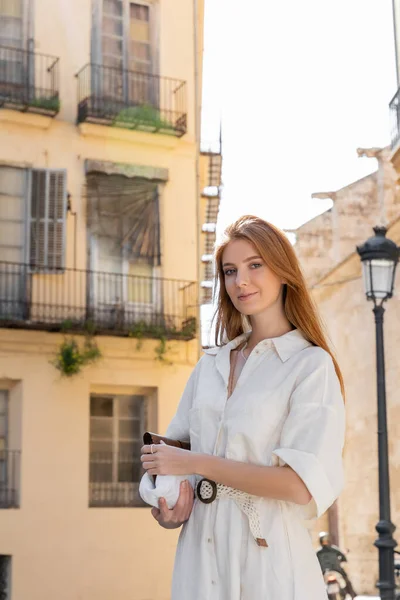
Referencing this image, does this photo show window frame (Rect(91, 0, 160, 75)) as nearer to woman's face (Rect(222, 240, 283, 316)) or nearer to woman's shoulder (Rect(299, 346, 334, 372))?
woman's face (Rect(222, 240, 283, 316))

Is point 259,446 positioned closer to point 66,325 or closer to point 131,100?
point 66,325

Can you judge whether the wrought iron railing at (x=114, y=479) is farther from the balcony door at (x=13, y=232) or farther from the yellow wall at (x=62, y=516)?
the balcony door at (x=13, y=232)

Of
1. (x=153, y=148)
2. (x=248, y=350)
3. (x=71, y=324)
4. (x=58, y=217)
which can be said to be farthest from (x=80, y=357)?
(x=248, y=350)

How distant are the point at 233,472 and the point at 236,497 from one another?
9cm

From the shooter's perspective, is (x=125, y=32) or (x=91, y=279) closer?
(x=91, y=279)

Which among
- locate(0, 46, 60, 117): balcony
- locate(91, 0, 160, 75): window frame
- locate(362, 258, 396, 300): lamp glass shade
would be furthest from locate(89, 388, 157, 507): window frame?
locate(362, 258, 396, 300): lamp glass shade

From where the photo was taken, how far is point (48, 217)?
18656mm

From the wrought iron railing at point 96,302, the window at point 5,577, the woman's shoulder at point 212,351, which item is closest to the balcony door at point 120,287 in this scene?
the wrought iron railing at point 96,302

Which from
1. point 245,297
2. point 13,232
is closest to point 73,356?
point 13,232

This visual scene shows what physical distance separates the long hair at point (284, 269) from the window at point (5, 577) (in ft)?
49.5

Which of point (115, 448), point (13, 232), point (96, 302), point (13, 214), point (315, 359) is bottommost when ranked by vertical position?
point (315, 359)

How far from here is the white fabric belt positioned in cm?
279

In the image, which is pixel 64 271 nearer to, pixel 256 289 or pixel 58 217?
pixel 58 217

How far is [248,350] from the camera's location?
3.12 metres
